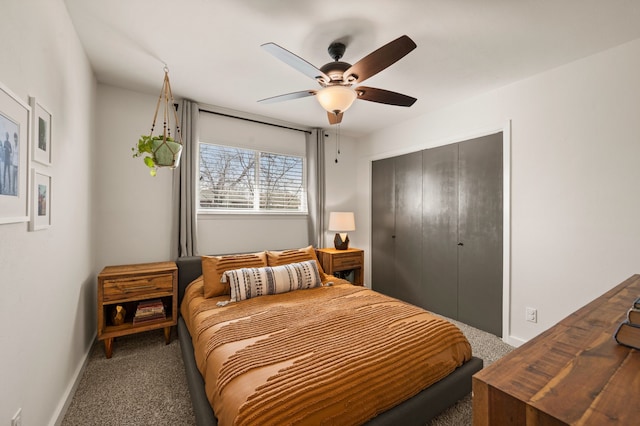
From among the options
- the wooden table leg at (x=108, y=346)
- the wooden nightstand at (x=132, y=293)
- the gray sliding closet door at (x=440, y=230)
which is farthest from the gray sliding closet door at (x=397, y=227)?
the wooden table leg at (x=108, y=346)

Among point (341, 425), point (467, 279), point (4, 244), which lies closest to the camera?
point (4, 244)

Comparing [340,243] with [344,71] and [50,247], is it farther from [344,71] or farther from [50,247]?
[50,247]

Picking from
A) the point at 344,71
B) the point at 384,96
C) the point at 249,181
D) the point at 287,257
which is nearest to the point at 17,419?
the point at 287,257

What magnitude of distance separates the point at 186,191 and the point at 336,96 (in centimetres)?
204

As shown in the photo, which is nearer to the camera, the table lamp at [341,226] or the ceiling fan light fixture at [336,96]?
the ceiling fan light fixture at [336,96]

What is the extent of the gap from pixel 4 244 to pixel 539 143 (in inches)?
145

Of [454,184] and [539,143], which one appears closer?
[539,143]

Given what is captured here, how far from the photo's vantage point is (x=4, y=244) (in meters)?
1.09

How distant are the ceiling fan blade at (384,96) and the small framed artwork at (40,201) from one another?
6.47ft

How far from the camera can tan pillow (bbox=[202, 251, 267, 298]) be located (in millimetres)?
2537

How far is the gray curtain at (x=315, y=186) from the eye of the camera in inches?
159

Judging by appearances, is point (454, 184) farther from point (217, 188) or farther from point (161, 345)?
point (161, 345)

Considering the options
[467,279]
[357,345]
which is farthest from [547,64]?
[357,345]

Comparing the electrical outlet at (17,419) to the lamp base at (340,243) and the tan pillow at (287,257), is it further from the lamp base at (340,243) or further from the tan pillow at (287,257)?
the lamp base at (340,243)
